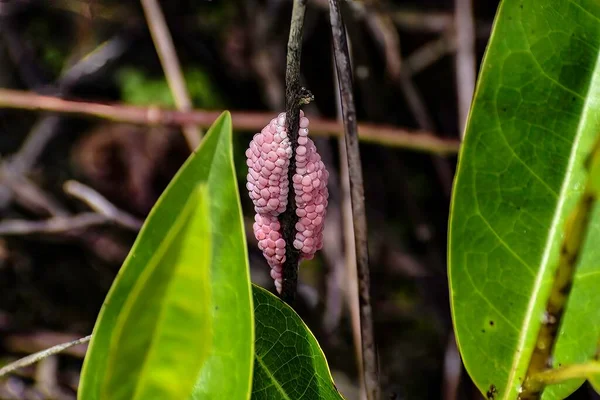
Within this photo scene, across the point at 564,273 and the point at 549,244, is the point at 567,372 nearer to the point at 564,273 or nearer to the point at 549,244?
the point at 564,273

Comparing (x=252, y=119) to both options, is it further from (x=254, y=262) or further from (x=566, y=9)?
(x=566, y=9)

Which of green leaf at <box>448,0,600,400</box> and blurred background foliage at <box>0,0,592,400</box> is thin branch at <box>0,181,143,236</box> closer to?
blurred background foliage at <box>0,0,592,400</box>

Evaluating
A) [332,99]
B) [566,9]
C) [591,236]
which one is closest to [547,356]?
[591,236]

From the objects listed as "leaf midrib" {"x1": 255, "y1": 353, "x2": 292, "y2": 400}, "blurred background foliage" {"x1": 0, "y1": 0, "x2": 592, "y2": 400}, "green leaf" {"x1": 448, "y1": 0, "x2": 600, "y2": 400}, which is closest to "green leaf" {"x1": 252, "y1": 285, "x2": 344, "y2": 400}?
"leaf midrib" {"x1": 255, "y1": 353, "x2": 292, "y2": 400}

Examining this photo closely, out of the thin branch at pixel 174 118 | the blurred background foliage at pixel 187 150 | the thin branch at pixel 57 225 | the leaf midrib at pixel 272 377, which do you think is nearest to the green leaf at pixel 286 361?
the leaf midrib at pixel 272 377

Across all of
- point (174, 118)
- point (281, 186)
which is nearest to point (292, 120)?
point (281, 186)

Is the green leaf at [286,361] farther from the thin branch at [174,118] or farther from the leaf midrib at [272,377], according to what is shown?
the thin branch at [174,118]
